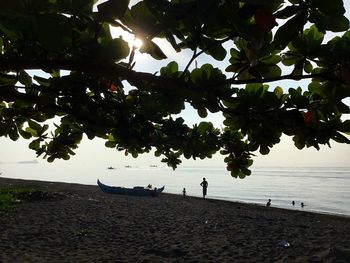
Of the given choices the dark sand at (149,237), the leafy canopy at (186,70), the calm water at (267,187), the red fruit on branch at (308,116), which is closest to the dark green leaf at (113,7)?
the leafy canopy at (186,70)

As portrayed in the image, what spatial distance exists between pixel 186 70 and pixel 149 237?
1167cm

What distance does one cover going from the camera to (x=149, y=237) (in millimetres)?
12867

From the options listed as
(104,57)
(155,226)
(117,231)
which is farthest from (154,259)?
(104,57)

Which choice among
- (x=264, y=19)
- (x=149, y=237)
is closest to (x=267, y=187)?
(x=149, y=237)

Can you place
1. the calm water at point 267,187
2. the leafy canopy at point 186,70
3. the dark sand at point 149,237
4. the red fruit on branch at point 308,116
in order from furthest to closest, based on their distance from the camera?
the calm water at point 267,187 → the dark sand at point 149,237 → the red fruit on branch at point 308,116 → the leafy canopy at point 186,70

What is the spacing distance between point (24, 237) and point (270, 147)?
10.9m

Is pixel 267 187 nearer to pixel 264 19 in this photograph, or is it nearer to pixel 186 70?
pixel 186 70

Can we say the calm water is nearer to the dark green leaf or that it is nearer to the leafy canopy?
the leafy canopy

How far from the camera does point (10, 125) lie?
122 inches

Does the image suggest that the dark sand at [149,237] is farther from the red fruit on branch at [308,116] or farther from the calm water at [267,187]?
the calm water at [267,187]

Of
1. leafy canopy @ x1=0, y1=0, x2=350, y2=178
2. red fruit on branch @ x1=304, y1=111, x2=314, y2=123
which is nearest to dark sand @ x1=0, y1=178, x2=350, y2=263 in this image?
leafy canopy @ x1=0, y1=0, x2=350, y2=178

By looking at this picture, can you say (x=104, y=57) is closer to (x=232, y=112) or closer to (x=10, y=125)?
(x=232, y=112)

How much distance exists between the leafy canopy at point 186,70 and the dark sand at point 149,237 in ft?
25.6

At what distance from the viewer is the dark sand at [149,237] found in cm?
1038
